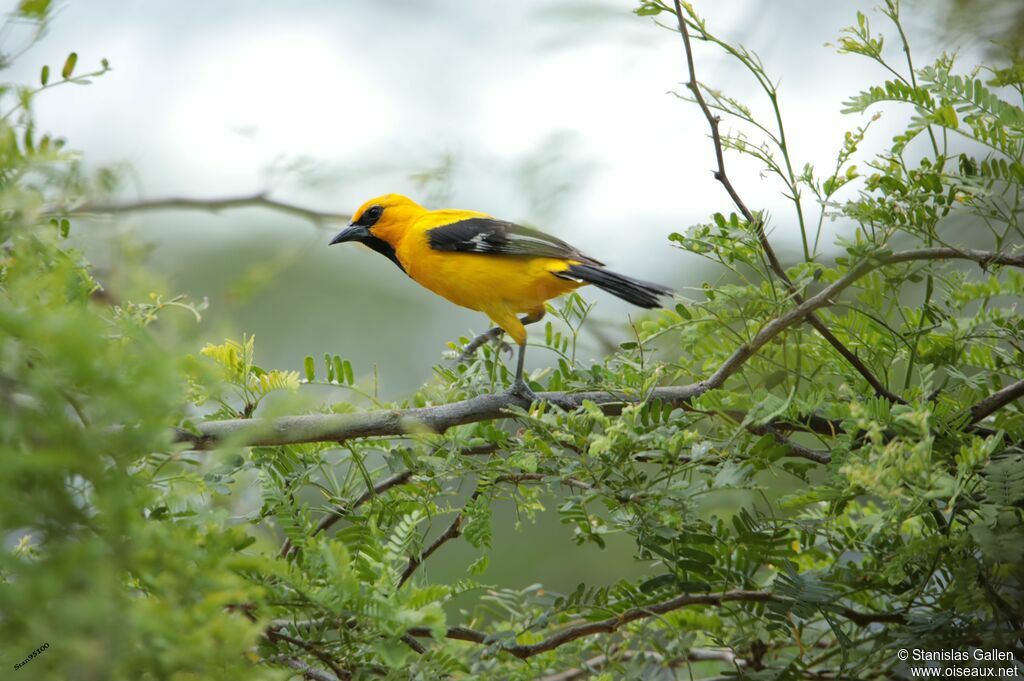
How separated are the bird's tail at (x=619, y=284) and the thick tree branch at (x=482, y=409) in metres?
0.70

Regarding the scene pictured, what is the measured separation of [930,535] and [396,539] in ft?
2.79

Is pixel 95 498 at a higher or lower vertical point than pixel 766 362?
lower

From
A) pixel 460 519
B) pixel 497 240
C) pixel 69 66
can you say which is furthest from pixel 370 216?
pixel 69 66

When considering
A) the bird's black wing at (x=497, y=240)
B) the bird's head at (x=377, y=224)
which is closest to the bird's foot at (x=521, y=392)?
the bird's black wing at (x=497, y=240)

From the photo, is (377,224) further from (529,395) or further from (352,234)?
(529,395)

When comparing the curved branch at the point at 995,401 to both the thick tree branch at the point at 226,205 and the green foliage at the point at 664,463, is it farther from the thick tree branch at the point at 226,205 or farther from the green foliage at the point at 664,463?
the thick tree branch at the point at 226,205

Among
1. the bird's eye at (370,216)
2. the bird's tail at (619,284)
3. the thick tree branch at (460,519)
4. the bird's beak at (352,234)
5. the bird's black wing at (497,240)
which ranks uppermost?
the bird's eye at (370,216)

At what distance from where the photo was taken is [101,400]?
0.79 meters

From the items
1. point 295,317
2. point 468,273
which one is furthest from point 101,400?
point 295,317

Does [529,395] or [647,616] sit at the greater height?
[529,395]

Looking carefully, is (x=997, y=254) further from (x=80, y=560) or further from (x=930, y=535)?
(x=80, y=560)

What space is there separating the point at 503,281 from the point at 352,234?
0.87 metres

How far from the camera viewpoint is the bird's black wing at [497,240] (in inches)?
124

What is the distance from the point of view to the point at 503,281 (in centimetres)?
319
